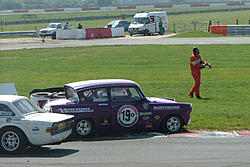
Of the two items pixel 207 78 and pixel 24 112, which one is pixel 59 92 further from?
pixel 207 78

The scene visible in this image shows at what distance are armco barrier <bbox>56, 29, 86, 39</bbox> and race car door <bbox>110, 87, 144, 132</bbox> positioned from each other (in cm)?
3568

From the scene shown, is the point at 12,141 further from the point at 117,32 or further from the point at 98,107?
the point at 117,32

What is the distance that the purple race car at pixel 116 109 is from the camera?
11.5 metres

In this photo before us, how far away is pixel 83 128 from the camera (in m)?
11.5

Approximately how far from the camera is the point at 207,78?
21.2 meters

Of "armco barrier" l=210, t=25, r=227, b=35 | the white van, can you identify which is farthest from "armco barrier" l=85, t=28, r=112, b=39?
"armco barrier" l=210, t=25, r=227, b=35

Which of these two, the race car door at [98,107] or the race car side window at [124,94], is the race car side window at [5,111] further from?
the race car side window at [124,94]

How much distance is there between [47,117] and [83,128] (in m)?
1.46

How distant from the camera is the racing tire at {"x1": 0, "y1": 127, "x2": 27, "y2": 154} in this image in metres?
9.79

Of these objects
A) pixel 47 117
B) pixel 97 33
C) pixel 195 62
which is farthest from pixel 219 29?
pixel 47 117

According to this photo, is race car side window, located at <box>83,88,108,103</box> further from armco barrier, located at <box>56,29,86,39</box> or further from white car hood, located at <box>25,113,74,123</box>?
armco barrier, located at <box>56,29,86,39</box>

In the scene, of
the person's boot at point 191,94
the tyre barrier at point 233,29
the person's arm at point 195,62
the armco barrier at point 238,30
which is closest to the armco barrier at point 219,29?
the tyre barrier at point 233,29

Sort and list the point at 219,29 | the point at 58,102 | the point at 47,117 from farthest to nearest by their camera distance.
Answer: the point at 219,29, the point at 58,102, the point at 47,117

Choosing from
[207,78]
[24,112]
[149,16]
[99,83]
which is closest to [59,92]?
[99,83]
